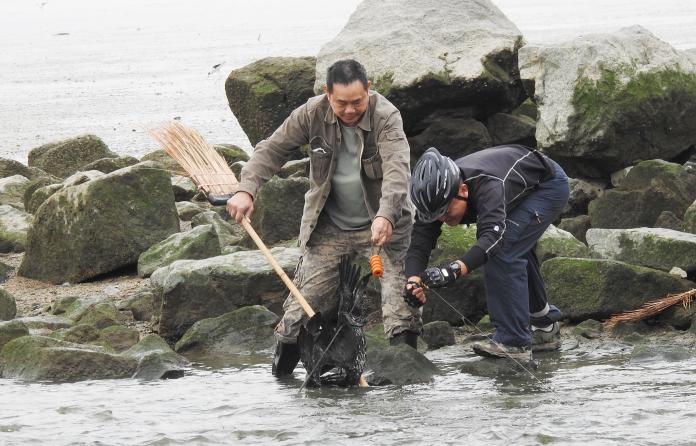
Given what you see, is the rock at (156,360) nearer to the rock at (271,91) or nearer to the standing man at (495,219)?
the standing man at (495,219)

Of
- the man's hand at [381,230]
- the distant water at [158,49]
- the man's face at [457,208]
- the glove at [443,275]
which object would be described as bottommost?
the distant water at [158,49]

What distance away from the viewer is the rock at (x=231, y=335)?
870 cm

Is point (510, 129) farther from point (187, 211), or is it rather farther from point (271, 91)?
Result: point (187, 211)

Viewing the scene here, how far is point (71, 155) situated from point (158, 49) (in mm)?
30461

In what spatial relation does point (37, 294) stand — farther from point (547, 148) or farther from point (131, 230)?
point (547, 148)

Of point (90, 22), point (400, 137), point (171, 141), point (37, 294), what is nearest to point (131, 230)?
point (37, 294)

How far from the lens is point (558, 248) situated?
923cm

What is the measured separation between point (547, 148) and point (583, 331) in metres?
3.86

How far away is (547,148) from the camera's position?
39.0 feet

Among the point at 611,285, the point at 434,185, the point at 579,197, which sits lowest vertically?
the point at 579,197

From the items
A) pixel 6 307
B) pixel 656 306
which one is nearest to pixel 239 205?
pixel 656 306

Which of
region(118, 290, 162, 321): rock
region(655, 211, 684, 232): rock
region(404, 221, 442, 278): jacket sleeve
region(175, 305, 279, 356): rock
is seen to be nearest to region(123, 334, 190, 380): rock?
region(175, 305, 279, 356): rock

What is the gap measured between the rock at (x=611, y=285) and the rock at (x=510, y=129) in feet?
16.9

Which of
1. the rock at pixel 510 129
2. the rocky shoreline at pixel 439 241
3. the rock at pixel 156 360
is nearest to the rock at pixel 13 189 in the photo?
the rocky shoreline at pixel 439 241
